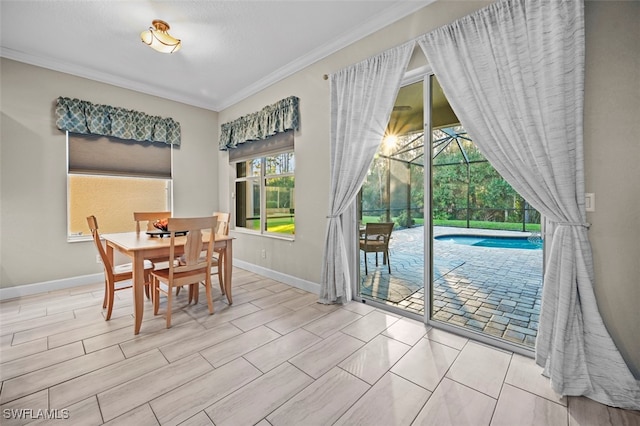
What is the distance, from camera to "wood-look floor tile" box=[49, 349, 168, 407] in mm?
1588

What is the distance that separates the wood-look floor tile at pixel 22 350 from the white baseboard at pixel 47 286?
156 centimetres

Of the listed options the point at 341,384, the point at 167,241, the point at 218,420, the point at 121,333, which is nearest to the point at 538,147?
the point at 341,384

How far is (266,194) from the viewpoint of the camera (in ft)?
13.9

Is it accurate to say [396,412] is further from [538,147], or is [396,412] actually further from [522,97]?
[522,97]

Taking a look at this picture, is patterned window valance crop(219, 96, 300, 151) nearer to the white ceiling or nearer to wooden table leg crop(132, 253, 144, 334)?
the white ceiling

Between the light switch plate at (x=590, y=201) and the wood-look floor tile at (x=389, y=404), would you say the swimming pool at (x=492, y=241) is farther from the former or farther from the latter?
the wood-look floor tile at (x=389, y=404)

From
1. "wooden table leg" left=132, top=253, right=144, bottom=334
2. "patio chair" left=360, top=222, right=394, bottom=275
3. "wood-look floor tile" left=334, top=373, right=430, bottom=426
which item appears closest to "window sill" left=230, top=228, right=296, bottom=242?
"patio chair" left=360, top=222, right=394, bottom=275

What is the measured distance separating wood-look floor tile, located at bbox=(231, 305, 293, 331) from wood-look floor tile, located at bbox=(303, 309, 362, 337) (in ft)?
1.29

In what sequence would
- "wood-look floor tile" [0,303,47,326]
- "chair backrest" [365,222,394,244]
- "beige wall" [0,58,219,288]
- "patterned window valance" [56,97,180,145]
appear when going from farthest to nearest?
"patterned window valance" [56,97,180,145] → "beige wall" [0,58,219,288] → "chair backrest" [365,222,394,244] → "wood-look floor tile" [0,303,47,326]

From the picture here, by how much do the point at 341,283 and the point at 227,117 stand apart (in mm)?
3551

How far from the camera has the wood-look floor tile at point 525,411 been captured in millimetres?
1396

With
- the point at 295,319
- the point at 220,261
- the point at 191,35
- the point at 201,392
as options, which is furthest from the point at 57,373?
the point at 191,35

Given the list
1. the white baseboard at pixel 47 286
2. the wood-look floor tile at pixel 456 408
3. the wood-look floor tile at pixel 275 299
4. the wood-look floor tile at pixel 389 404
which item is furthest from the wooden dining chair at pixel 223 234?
the wood-look floor tile at pixel 456 408

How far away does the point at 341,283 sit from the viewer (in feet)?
9.59
